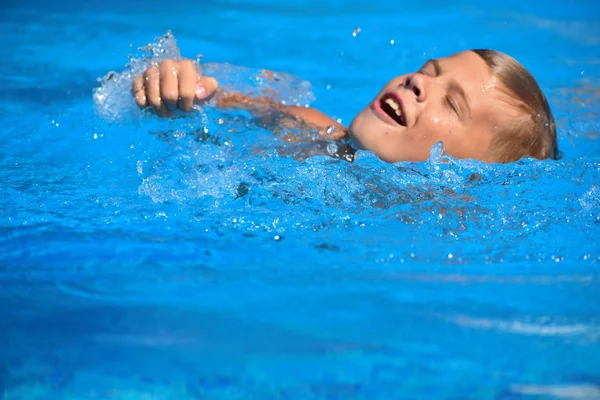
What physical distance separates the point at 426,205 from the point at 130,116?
1143 mm

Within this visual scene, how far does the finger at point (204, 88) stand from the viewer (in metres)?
2.68

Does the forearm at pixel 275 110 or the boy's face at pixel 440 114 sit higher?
the boy's face at pixel 440 114

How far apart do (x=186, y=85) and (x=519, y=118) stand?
1.07 metres

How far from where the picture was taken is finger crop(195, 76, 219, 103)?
2.68 m

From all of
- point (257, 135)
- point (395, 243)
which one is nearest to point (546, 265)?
point (395, 243)

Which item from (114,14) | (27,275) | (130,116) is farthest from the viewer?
(114,14)

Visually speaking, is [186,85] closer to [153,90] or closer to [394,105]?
[153,90]

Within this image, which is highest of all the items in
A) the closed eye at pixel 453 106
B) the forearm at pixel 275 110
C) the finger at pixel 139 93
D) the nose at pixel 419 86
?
the nose at pixel 419 86

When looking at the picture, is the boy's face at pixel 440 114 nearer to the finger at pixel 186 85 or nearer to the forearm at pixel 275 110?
the forearm at pixel 275 110

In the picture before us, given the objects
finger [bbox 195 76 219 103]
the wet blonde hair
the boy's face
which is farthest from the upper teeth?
finger [bbox 195 76 219 103]

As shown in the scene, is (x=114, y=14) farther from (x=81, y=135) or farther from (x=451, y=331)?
(x=451, y=331)

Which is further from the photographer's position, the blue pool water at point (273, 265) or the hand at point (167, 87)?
the hand at point (167, 87)

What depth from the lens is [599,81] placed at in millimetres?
3830

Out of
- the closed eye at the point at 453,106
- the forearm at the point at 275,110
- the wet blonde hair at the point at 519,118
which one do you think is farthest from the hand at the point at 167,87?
the wet blonde hair at the point at 519,118
